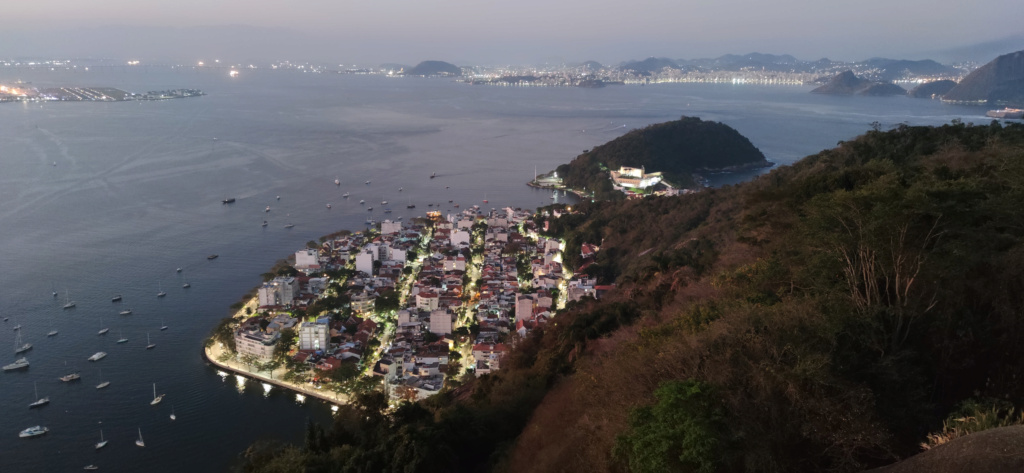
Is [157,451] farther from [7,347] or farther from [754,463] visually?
[754,463]

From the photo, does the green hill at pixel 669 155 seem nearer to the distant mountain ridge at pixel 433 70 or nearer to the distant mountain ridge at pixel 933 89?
the distant mountain ridge at pixel 933 89

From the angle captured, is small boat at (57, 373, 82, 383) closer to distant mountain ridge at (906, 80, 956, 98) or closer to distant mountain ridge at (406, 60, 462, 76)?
distant mountain ridge at (906, 80, 956, 98)

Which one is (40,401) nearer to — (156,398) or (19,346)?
(156,398)

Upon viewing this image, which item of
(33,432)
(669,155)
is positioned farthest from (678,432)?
(669,155)

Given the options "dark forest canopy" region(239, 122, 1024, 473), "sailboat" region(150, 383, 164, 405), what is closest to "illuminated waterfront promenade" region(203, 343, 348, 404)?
"sailboat" region(150, 383, 164, 405)

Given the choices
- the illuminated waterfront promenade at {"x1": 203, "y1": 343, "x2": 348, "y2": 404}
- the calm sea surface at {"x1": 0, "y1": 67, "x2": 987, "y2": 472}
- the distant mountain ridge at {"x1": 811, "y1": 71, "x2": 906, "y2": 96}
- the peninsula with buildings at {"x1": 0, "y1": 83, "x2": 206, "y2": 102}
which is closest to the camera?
the calm sea surface at {"x1": 0, "y1": 67, "x2": 987, "y2": 472}

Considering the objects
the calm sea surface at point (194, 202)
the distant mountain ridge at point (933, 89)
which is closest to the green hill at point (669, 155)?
the calm sea surface at point (194, 202)

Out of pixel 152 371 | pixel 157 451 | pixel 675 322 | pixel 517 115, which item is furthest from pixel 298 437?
pixel 517 115

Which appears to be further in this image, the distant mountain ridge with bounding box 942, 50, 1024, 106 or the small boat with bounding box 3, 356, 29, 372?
the distant mountain ridge with bounding box 942, 50, 1024, 106
